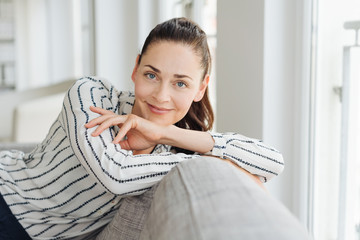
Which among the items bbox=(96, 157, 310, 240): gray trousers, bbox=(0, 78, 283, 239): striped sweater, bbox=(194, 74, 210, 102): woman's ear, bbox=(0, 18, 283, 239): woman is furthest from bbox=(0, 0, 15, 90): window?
bbox=(96, 157, 310, 240): gray trousers

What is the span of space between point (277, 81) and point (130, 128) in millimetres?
589

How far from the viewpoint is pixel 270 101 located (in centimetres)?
171

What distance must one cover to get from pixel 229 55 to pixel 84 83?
58 centimetres

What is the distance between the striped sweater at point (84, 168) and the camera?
4.08 ft

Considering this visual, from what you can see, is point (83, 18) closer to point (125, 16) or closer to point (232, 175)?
point (125, 16)

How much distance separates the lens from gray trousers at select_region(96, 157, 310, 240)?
0.70m

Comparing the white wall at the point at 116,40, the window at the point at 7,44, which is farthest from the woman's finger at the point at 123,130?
the window at the point at 7,44

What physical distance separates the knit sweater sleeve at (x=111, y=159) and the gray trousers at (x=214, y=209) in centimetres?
21

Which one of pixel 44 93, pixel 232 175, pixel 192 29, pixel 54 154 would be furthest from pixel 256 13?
pixel 44 93

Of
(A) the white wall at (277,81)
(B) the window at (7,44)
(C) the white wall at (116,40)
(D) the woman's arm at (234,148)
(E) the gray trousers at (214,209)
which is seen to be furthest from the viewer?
(B) the window at (7,44)

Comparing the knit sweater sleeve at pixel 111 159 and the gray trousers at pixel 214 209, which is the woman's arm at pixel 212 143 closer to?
the knit sweater sleeve at pixel 111 159

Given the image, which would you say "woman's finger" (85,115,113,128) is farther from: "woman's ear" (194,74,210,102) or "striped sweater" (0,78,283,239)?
"woman's ear" (194,74,210,102)

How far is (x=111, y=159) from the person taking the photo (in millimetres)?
1246

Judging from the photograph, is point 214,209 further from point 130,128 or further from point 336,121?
point 336,121
